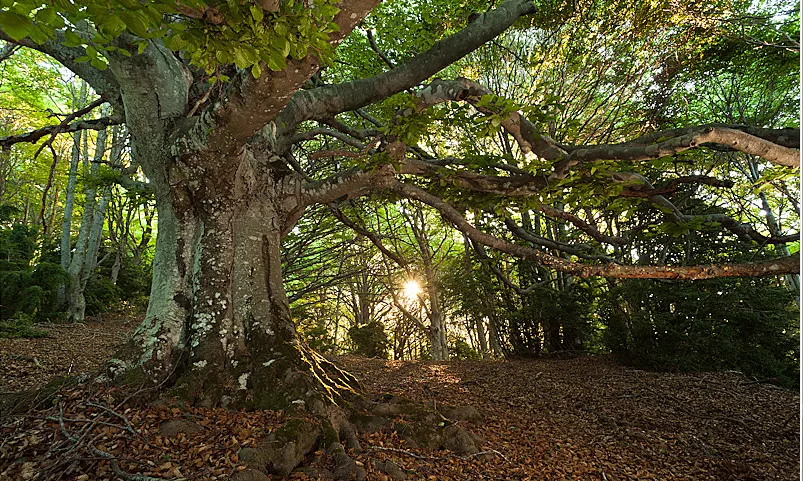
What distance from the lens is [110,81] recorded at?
4043 mm

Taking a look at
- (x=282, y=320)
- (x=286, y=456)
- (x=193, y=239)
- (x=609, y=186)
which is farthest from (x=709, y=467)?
(x=193, y=239)

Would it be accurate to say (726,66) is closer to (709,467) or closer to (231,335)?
(709,467)

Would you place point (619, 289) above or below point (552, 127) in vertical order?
below

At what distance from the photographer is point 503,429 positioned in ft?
13.0

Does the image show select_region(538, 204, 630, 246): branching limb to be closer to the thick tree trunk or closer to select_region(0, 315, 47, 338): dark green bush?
the thick tree trunk

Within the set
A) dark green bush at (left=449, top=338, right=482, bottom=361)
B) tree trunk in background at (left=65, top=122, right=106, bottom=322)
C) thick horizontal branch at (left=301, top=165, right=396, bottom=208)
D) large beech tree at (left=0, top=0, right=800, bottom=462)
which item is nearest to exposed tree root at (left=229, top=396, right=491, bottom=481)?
large beech tree at (left=0, top=0, right=800, bottom=462)

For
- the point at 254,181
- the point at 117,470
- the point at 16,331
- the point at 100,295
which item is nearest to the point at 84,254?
the point at 100,295

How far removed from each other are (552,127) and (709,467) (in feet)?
22.2

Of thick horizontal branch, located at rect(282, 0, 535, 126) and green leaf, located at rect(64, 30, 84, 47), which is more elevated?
thick horizontal branch, located at rect(282, 0, 535, 126)

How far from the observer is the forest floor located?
2432 mm

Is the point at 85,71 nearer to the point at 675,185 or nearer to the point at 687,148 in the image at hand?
the point at 687,148

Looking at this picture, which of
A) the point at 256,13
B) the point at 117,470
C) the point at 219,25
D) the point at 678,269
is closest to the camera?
the point at 256,13

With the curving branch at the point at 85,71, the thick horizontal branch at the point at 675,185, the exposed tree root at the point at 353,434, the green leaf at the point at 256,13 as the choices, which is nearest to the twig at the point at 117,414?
the exposed tree root at the point at 353,434

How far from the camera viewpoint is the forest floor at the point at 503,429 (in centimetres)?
243
